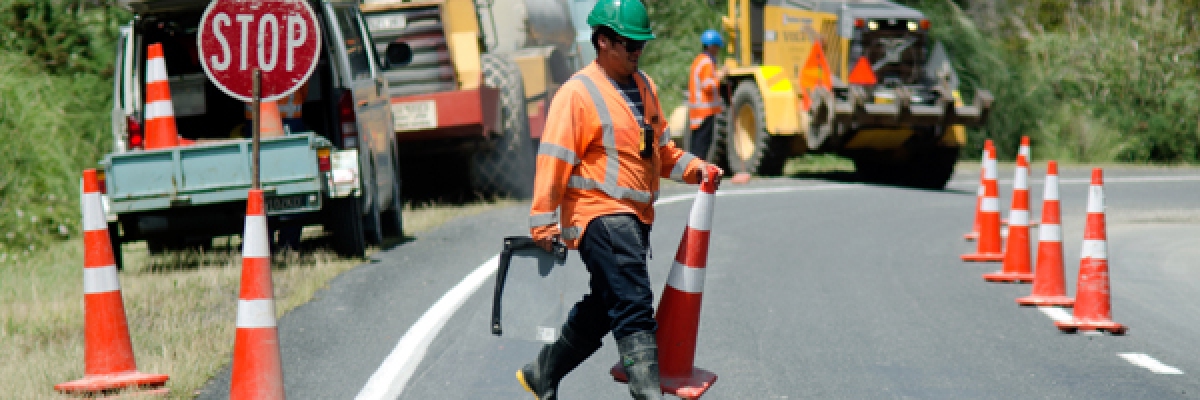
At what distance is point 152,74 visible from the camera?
10117mm

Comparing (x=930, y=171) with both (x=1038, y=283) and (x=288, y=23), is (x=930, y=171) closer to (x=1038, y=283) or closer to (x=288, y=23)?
(x=1038, y=283)

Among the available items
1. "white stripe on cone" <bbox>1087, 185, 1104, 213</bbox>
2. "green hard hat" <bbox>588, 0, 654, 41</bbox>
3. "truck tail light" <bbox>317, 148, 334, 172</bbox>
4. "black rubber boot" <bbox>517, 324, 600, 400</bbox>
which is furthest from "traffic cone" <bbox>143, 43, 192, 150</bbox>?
"white stripe on cone" <bbox>1087, 185, 1104, 213</bbox>

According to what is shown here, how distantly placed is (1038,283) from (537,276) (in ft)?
15.2

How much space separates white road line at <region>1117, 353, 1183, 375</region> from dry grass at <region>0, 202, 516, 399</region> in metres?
4.26

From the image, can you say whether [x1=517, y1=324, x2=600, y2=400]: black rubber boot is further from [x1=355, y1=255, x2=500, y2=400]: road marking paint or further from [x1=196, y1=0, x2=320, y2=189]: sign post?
[x1=196, y1=0, x2=320, y2=189]: sign post

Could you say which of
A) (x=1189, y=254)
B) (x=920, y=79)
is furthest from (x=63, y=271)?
(x=920, y=79)

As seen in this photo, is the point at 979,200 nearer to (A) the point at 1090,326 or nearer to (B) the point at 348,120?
(A) the point at 1090,326

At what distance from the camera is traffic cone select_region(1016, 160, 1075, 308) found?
8.94 meters

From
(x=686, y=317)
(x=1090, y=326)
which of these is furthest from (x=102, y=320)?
(x=1090, y=326)

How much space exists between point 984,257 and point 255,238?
692cm

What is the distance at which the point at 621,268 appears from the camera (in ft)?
17.2

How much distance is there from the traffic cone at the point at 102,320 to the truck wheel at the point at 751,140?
13061mm

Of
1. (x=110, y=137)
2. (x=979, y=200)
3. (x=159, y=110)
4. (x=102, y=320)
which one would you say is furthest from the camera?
(x=110, y=137)

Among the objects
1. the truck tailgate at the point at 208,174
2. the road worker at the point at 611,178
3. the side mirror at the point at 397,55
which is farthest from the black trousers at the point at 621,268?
the side mirror at the point at 397,55
